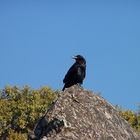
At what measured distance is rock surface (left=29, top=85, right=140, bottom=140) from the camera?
56.5 ft

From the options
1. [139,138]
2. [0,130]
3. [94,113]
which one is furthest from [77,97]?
[0,130]

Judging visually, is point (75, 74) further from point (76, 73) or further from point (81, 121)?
point (81, 121)

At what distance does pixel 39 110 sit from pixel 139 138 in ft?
110

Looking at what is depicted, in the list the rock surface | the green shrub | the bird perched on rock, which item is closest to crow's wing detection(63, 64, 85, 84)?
the bird perched on rock

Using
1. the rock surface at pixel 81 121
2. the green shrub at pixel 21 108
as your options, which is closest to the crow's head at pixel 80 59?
the rock surface at pixel 81 121

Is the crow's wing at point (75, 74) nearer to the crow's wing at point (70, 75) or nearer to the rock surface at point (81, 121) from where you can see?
the crow's wing at point (70, 75)

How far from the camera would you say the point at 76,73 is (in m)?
23.9

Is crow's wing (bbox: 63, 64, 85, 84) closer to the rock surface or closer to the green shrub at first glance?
the rock surface

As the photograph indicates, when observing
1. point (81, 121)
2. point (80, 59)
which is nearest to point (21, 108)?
point (80, 59)

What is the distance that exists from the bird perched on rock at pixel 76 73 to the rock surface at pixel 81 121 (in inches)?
189

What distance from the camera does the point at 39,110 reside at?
51719 millimetres

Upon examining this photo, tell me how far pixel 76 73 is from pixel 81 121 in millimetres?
6429

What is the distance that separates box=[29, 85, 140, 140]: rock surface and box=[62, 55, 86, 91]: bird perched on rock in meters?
4.80

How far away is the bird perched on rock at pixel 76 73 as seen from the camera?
2355 cm
